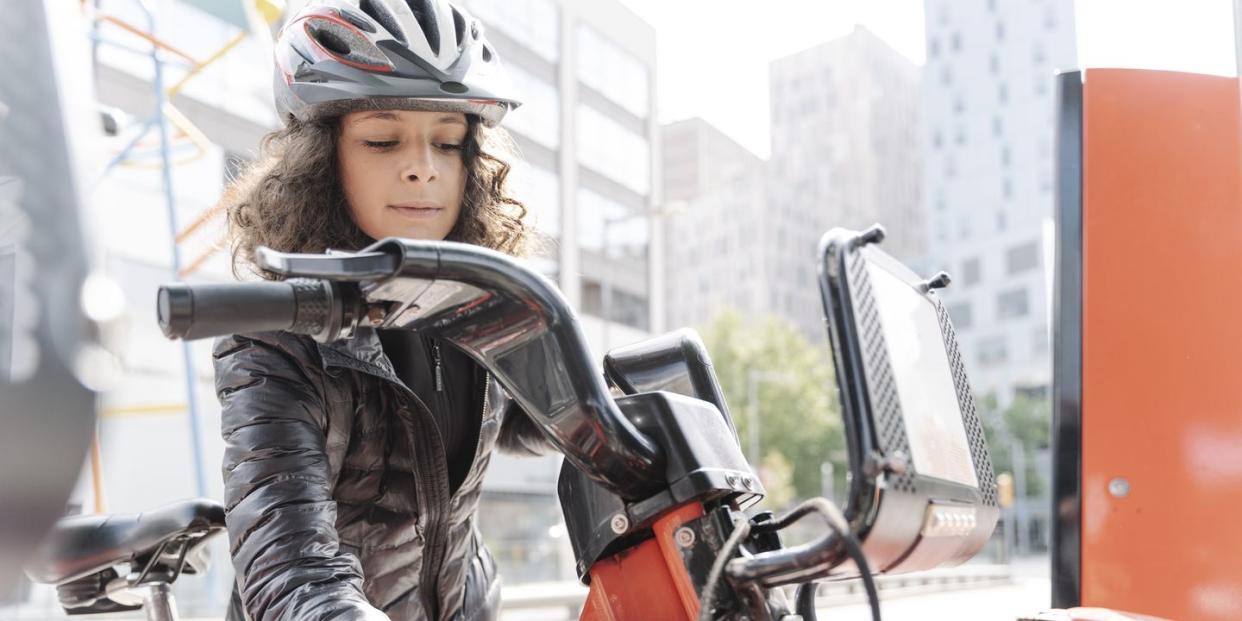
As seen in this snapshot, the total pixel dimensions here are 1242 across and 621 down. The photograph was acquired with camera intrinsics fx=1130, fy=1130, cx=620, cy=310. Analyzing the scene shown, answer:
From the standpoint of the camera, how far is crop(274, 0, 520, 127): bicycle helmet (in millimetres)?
1621

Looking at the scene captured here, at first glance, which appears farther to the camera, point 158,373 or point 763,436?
point 763,436

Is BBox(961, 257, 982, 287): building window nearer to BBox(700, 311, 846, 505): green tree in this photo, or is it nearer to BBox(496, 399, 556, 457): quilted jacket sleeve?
BBox(700, 311, 846, 505): green tree

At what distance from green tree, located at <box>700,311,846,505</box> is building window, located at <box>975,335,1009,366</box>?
18481 millimetres

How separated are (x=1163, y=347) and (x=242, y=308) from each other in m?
1.45

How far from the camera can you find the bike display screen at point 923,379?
0.97 metres

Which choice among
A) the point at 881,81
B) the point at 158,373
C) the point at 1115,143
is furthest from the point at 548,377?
the point at 881,81

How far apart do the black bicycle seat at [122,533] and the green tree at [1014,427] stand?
5565cm

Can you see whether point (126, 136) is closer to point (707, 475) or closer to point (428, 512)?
point (428, 512)

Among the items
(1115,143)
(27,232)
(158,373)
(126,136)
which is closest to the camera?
(27,232)

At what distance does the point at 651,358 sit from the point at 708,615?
480 millimetres

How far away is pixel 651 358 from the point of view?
53.4 inches

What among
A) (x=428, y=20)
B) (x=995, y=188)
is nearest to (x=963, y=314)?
(x=995, y=188)

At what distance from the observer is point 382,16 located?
5.44 ft

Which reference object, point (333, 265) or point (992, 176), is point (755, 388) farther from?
point (333, 265)
